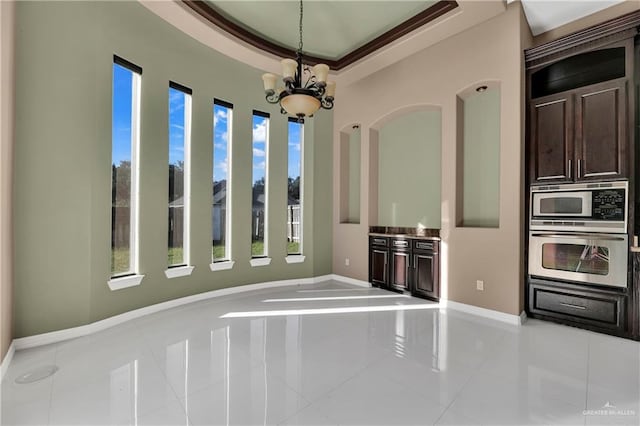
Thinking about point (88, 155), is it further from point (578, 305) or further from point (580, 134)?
point (578, 305)

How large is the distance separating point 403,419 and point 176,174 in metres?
3.85

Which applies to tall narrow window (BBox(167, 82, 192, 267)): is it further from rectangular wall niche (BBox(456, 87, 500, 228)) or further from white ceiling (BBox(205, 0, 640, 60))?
rectangular wall niche (BBox(456, 87, 500, 228))

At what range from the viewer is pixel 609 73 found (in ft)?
11.2

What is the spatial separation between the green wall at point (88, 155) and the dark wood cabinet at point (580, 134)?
170 inches

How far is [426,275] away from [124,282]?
3.95m

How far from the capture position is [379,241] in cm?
514

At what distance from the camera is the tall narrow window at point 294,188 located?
548 centimetres

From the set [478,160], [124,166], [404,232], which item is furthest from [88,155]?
[478,160]

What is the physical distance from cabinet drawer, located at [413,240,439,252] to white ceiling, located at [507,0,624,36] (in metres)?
3.04

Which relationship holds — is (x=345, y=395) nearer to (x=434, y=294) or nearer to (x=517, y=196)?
(x=434, y=294)

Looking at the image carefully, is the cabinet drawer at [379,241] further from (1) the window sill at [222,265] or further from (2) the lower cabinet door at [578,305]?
(1) the window sill at [222,265]

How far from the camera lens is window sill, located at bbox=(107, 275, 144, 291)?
334 centimetres

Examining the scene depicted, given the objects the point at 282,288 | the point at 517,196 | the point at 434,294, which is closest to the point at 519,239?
the point at 517,196

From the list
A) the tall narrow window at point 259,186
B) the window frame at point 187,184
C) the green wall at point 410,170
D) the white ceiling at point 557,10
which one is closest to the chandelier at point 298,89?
the window frame at point 187,184
